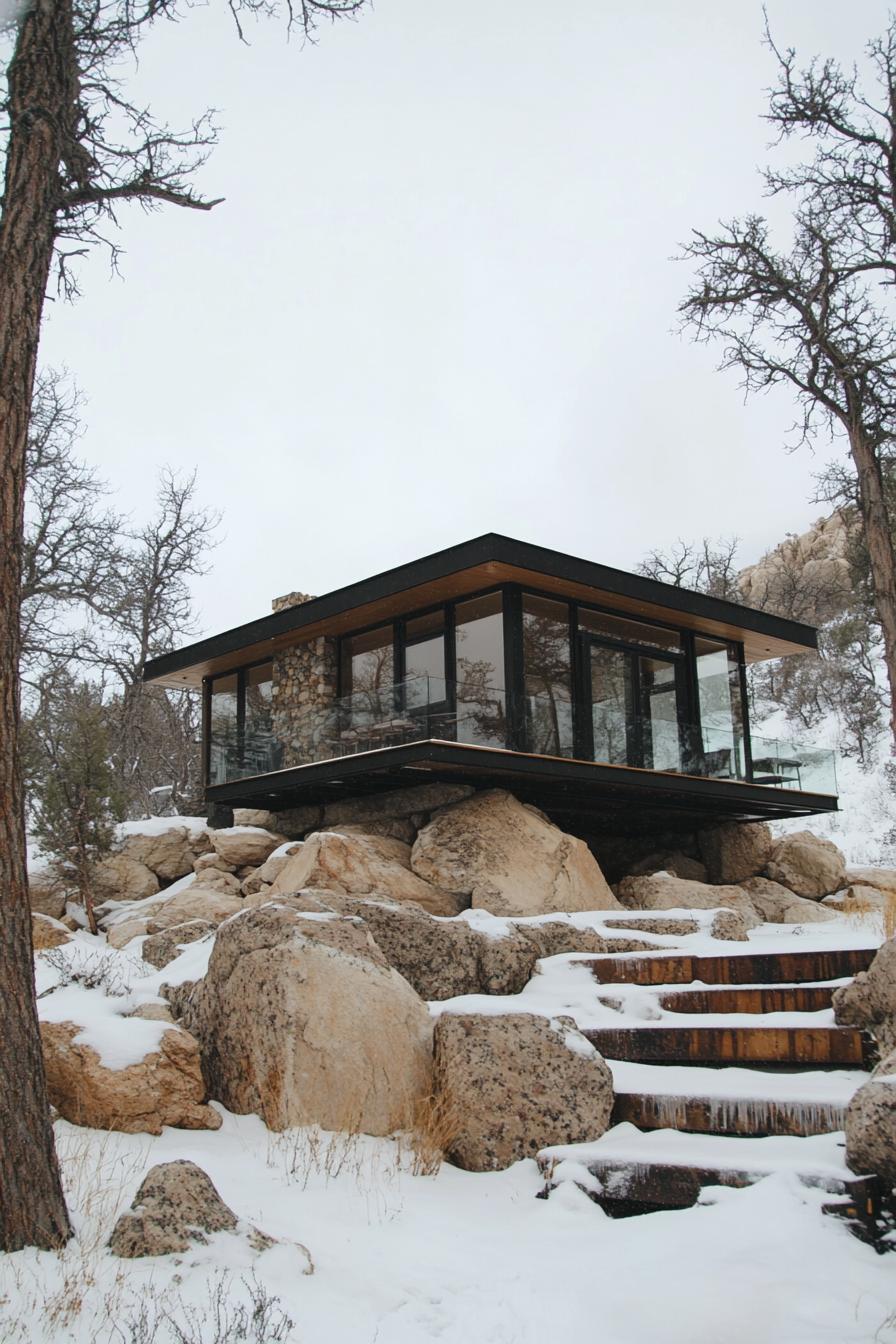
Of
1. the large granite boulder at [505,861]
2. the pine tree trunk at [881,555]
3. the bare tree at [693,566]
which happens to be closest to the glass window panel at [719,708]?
the large granite boulder at [505,861]

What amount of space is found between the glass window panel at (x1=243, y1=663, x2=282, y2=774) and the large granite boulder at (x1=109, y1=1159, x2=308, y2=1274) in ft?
39.8

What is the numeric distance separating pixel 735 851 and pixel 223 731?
8999mm

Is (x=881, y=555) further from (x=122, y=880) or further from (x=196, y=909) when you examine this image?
(x=122, y=880)

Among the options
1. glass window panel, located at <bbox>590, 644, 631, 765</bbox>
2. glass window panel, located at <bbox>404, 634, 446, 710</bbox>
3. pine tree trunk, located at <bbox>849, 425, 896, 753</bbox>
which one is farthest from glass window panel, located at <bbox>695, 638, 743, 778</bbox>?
glass window panel, located at <bbox>404, 634, 446, 710</bbox>

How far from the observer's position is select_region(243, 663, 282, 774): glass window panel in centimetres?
1694

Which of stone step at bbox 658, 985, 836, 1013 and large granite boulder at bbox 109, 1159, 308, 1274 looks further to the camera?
stone step at bbox 658, 985, 836, 1013

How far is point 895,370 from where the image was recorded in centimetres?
1431

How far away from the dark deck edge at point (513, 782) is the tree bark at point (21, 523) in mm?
8630

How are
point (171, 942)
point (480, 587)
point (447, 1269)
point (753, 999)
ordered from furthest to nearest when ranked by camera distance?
point (480, 587), point (171, 942), point (753, 999), point (447, 1269)

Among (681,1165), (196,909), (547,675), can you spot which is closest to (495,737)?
(547,675)

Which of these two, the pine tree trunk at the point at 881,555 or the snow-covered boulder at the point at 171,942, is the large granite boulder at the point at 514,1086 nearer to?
the snow-covered boulder at the point at 171,942

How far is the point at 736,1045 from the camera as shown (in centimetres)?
752

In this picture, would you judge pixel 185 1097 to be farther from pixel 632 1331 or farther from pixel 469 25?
pixel 469 25

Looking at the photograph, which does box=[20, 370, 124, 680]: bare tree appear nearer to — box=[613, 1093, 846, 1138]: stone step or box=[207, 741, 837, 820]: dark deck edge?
box=[207, 741, 837, 820]: dark deck edge
